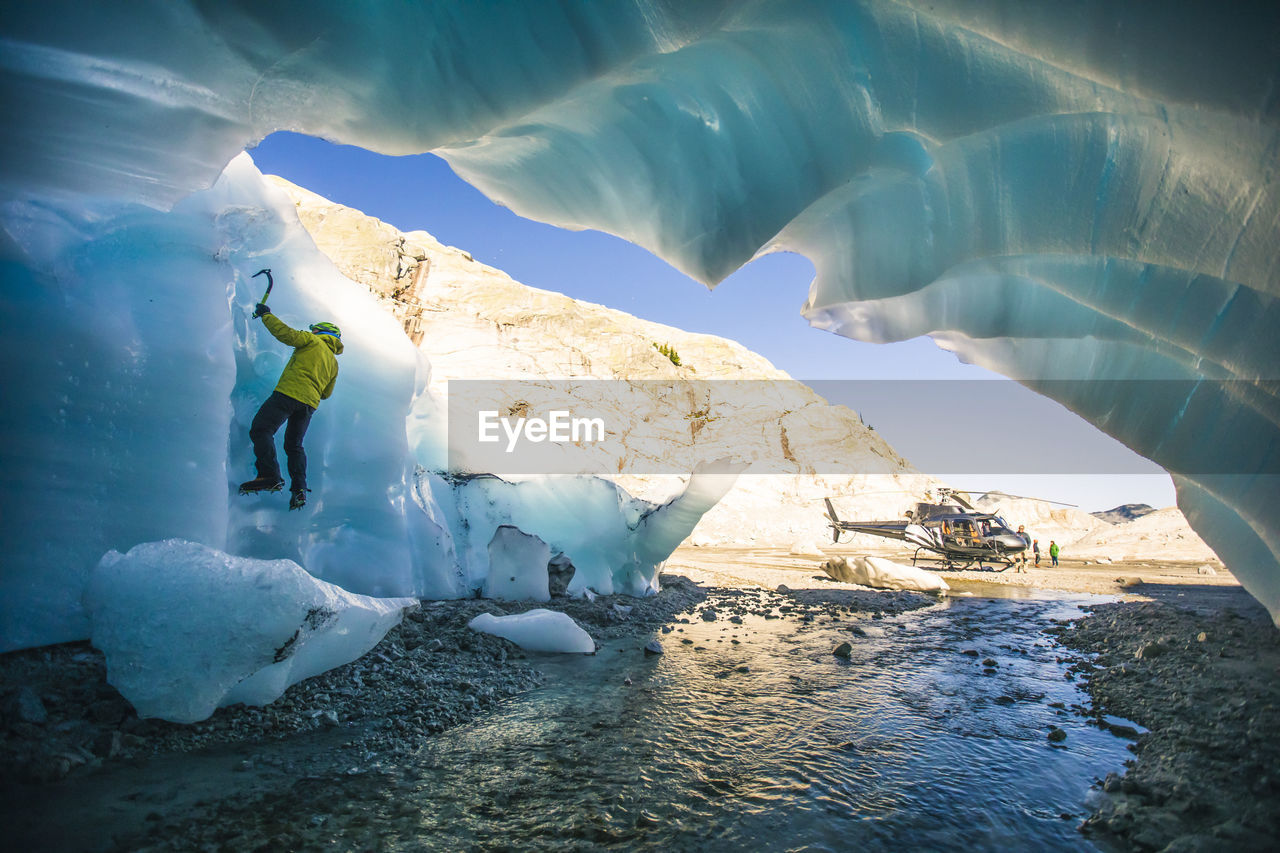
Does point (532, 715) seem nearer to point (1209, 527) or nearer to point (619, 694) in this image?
point (619, 694)

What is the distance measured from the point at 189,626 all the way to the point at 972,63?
15.7ft

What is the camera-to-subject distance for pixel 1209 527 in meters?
5.61

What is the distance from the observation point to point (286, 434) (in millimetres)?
4262

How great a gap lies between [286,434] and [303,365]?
0.55 metres

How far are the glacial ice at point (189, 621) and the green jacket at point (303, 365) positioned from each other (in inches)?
67.2

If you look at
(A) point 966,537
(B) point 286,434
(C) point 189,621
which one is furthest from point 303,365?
(A) point 966,537

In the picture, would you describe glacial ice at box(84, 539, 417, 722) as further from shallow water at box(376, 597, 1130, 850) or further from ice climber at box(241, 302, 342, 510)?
ice climber at box(241, 302, 342, 510)

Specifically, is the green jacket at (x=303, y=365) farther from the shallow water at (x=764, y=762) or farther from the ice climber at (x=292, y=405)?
the shallow water at (x=764, y=762)

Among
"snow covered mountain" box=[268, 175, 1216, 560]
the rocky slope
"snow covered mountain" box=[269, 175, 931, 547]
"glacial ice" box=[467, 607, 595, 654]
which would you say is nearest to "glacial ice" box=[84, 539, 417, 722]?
"glacial ice" box=[467, 607, 595, 654]

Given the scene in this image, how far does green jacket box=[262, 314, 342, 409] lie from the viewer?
408 cm

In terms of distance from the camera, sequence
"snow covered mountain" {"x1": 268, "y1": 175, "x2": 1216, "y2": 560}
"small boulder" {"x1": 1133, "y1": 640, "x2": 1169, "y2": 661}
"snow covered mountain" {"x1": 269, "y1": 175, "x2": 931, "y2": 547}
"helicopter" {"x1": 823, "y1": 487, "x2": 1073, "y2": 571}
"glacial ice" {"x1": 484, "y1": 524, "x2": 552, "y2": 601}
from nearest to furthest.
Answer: "small boulder" {"x1": 1133, "y1": 640, "x2": 1169, "y2": 661} → "glacial ice" {"x1": 484, "y1": 524, "x2": 552, "y2": 601} → "helicopter" {"x1": 823, "y1": 487, "x2": 1073, "y2": 571} → "snow covered mountain" {"x1": 268, "y1": 175, "x2": 1216, "y2": 560} → "snow covered mountain" {"x1": 269, "y1": 175, "x2": 931, "y2": 547}

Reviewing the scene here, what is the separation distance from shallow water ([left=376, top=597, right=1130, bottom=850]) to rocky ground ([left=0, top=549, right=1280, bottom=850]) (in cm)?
23

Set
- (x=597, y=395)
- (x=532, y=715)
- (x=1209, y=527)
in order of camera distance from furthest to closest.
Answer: (x=597, y=395)
(x=1209, y=527)
(x=532, y=715)

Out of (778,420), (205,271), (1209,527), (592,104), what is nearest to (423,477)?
(205,271)
